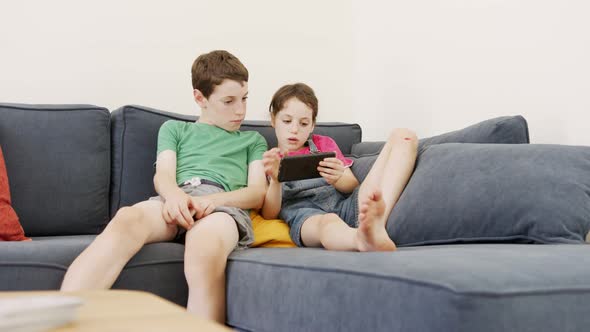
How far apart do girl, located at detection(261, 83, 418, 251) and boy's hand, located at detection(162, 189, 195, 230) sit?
273mm

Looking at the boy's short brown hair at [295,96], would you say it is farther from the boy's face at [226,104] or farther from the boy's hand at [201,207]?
the boy's hand at [201,207]

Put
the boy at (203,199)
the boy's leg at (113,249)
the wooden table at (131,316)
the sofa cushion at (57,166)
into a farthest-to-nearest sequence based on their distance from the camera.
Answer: the sofa cushion at (57,166) → the boy at (203,199) → the boy's leg at (113,249) → the wooden table at (131,316)

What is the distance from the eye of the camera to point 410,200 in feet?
6.03

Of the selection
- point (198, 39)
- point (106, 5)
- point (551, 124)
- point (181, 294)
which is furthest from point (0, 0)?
point (551, 124)

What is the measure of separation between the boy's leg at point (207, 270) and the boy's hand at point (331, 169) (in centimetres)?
42

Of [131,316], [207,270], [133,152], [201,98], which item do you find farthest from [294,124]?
[131,316]

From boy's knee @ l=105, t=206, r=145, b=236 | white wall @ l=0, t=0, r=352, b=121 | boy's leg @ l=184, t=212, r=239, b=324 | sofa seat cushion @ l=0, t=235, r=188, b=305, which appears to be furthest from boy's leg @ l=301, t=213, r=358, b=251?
white wall @ l=0, t=0, r=352, b=121

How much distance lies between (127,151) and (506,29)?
1363 millimetres

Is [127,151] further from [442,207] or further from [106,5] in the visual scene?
[442,207]

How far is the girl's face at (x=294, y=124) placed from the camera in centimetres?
216

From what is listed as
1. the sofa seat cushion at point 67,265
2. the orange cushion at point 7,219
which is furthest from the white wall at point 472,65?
the orange cushion at point 7,219

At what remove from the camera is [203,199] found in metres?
1.85

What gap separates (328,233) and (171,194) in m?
0.46

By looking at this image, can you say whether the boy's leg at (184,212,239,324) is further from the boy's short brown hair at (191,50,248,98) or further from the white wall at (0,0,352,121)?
the white wall at (0,0,352,121)
